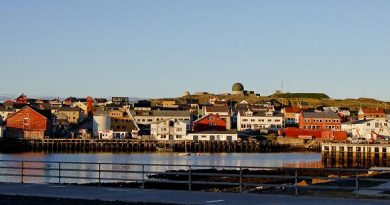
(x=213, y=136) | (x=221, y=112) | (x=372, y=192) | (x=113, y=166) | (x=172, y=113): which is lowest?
(x=113, y=166)

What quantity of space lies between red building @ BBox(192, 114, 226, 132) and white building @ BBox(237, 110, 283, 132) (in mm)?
10516

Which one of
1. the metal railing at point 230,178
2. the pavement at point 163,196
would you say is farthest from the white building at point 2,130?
the pavement at point 163,196

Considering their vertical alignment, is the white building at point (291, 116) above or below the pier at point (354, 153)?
above

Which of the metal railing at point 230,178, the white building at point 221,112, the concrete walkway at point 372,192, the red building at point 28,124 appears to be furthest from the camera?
the white building at point 221,112

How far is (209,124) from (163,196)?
443 feet

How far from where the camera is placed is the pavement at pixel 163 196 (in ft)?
74.3

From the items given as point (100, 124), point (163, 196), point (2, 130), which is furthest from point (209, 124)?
point (163, 196)

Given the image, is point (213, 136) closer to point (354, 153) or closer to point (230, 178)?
point (354, 153)

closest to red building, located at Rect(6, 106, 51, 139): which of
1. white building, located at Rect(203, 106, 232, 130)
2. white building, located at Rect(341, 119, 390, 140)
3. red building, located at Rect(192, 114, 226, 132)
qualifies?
red building, located at Rect(192, 114, 226, 132)

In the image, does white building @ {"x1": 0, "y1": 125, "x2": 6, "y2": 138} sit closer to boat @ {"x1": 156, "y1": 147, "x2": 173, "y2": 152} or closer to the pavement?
boat @ {"x1": 156, "y1": 147, "x2": 173, "y2": 152}

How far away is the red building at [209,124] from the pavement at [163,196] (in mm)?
129475

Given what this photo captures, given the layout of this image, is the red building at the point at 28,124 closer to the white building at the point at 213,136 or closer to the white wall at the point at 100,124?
the white wall at the point at 100,124

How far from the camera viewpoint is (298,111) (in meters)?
Result: 186

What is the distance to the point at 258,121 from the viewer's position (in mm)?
171625
